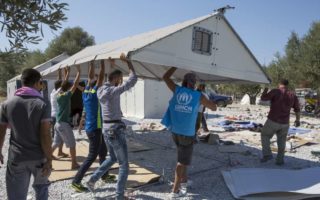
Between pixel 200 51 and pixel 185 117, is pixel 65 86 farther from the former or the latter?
pixel 185 117

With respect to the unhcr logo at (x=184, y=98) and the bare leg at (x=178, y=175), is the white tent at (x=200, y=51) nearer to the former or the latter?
the unhcr logo at (x=184, y=98)

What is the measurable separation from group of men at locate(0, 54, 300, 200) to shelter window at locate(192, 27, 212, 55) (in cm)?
94

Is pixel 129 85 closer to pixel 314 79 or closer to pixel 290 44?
pixel 314 79

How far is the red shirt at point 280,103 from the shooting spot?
23.9 ft

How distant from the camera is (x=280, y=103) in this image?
7293mm

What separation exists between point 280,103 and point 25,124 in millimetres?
5716

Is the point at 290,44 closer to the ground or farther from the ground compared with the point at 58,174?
farther from the ground

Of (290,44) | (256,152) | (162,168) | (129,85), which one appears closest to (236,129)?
(256,152)

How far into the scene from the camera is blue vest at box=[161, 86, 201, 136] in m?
4.87

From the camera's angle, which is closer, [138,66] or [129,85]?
[129,85]

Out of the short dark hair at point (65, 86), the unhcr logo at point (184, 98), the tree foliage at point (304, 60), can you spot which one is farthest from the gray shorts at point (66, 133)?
the tree foliage at point (304, 60)

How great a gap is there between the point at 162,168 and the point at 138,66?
3.11 m

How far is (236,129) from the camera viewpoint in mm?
14000

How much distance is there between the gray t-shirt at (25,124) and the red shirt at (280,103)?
5.39 m
